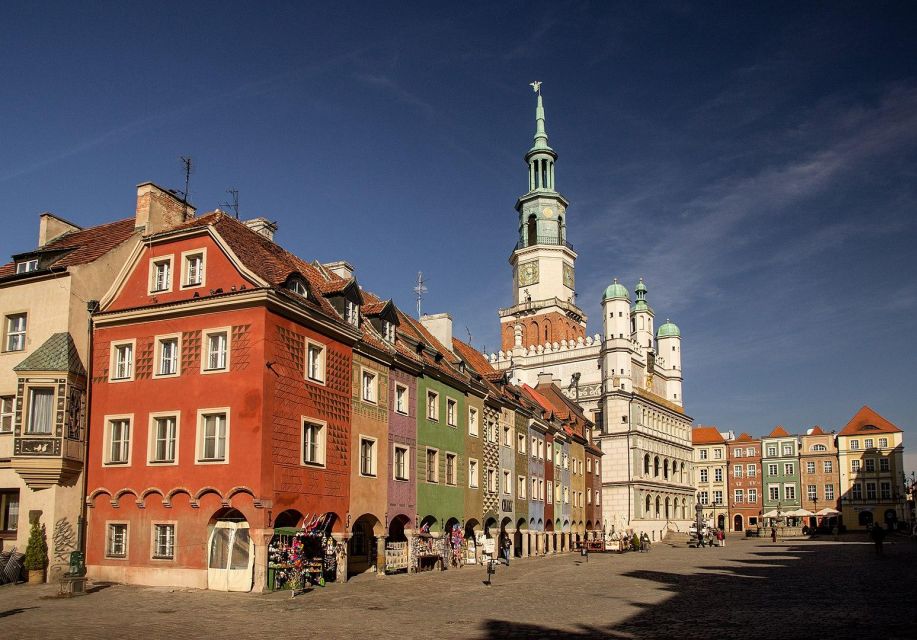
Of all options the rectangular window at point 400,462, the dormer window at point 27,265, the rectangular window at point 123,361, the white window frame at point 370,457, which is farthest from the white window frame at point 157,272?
the rectangular window at point 400,462

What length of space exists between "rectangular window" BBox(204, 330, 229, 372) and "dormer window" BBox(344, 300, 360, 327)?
6311 millimetres

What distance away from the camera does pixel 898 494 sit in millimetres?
115375

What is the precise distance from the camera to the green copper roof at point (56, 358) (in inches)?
1218

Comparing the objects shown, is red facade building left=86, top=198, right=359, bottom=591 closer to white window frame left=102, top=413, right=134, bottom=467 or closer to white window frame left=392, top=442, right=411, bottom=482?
white window frame left=102, top=413, right=134, bottom=467

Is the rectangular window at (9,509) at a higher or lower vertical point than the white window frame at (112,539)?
higher

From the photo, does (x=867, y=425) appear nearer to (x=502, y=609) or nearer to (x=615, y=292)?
(x=615, y=292)

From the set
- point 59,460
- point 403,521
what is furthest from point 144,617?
point 403,521

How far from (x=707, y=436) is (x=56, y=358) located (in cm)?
11743

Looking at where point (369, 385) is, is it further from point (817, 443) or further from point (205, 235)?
point (817, 443)

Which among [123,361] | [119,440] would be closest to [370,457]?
[119,440]

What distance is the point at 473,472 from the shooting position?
46.7 meters

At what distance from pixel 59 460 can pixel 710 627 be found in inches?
875

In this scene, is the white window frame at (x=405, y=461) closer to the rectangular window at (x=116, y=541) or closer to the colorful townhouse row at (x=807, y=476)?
the rectangular window at (x=116, y=541)

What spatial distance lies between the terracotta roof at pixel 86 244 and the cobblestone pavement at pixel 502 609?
482 inches
